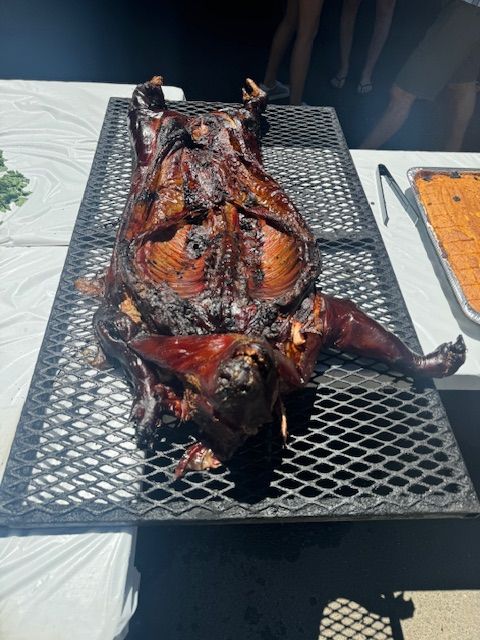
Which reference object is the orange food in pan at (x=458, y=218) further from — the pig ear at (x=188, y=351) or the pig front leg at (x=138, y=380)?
the pig front leg at (x=138, y=380)

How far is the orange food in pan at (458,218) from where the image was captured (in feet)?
9.57

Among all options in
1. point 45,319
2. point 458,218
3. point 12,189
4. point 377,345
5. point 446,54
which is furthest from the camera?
point 446,54

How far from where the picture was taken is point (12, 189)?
345 cm

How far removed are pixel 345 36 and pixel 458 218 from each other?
4534 mm

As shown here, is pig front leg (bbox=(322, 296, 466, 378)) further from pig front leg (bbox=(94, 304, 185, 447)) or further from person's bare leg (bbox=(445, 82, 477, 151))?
person's bare leg (bbox=(445, 82, 477, 151))

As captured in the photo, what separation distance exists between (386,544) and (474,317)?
1393 millimetres

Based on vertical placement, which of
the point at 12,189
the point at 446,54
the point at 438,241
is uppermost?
the point at 446,54

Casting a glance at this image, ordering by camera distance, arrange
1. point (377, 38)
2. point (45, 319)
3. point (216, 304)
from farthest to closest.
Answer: point (377, 38) → point (45, 319) → point (216, 304)

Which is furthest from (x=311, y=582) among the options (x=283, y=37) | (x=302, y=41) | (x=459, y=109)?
(x=283, y=37)

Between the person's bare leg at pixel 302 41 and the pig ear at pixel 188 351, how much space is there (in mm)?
4714

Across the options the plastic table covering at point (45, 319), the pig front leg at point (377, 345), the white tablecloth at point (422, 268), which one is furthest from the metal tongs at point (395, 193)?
the plastic table covering at point (45, 319)

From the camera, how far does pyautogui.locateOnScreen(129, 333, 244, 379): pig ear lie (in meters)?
1.79

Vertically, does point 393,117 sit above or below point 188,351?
above

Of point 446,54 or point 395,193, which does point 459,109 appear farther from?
point 395,193
